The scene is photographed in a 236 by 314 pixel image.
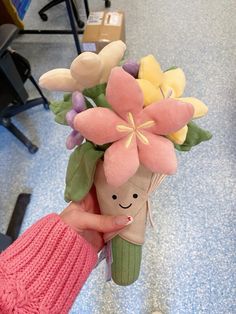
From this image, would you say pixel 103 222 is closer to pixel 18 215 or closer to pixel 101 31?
pixel 18 215

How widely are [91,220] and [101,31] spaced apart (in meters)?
1.48

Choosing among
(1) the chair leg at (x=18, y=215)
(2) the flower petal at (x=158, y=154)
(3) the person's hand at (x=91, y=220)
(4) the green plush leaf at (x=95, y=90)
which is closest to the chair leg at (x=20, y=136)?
(1) the chair leg at (x=18, y=215)

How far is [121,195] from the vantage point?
625 mm

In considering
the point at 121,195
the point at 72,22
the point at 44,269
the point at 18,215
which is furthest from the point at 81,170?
the point at 72,22

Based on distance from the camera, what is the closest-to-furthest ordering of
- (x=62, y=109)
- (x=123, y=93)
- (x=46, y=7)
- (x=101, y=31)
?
(x=123, y=93)
(x=62, y=109)
(x=101, y=31)
(x=46, y=7)

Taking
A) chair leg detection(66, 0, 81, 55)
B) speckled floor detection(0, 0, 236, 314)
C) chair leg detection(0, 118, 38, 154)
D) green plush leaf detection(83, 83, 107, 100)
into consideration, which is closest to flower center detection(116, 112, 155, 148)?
green plush leaf detection(83, 83, 107, 100)

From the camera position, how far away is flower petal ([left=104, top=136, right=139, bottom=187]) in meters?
0.50

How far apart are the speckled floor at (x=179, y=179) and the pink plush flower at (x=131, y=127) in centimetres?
81

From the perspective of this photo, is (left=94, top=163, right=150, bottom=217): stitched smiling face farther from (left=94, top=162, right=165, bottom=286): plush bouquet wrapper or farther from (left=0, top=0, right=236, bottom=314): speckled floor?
(left=0, top=0, right=236, bottom=314): speckled floor

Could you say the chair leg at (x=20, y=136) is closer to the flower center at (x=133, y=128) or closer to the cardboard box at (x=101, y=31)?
the cardboard box at (x=101, y=31)

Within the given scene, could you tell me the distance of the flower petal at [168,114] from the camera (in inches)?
19.0

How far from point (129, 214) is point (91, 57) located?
339 millimetres

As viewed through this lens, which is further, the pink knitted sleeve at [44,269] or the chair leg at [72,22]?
the chair leg at [72,22]

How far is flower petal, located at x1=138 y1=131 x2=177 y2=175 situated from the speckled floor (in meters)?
0.81
